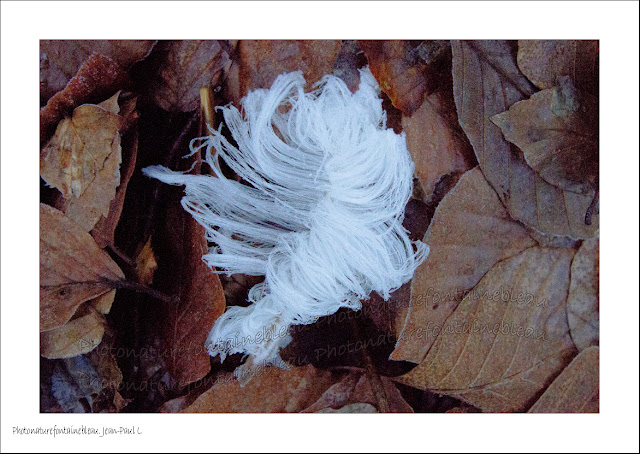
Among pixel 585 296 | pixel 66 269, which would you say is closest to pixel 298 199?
pixel 66 269

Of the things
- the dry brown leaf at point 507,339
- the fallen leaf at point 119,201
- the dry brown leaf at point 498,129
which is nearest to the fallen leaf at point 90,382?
the fallen leaf at point 119,201

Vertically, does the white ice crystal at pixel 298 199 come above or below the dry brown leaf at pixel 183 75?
below

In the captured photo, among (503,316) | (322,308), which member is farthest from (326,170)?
(503,316)

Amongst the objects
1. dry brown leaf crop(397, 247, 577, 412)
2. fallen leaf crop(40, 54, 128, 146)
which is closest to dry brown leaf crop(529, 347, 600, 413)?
dry brown leaf crop(397, 247, 577, 412)

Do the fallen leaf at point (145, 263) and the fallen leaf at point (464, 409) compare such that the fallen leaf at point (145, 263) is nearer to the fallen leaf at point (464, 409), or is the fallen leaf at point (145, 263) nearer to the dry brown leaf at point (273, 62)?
the dry brown leaf at point (273, 62)

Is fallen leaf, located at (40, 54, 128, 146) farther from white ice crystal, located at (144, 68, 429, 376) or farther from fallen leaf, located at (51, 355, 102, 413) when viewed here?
fallen leaf, located at (51, 355, 102, 413)

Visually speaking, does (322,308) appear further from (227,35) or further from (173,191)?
(227,35)
